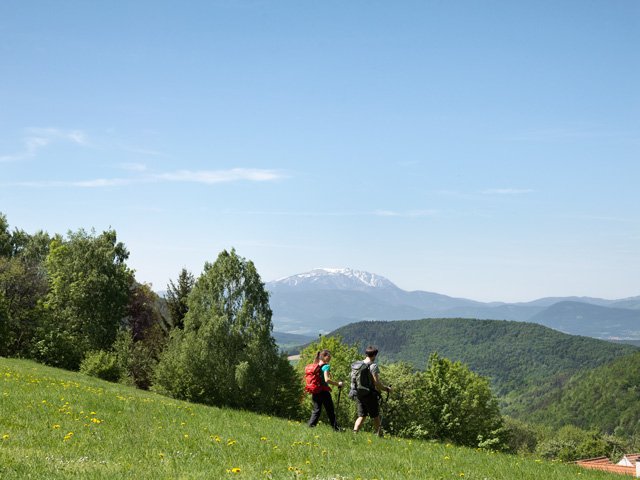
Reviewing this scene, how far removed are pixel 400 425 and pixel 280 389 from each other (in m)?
17.4

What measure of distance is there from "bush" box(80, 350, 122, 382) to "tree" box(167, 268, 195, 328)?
9326mm

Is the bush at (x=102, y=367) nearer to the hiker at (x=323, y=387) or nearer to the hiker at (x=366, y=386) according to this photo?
the hiker at (x=323, y=387)

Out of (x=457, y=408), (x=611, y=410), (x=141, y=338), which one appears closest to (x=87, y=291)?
(x=141, y=338)

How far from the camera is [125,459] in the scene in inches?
396

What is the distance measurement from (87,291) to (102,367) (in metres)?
12.7

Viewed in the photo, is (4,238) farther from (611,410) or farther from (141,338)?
(611,410)

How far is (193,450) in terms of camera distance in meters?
11.3

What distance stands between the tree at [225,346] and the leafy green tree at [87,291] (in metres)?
11.0

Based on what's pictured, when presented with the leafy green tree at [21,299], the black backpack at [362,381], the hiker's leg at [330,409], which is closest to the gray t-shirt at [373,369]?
the black backpack at [362,381]

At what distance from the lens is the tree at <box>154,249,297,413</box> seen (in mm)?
44875

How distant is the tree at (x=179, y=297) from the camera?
178ft

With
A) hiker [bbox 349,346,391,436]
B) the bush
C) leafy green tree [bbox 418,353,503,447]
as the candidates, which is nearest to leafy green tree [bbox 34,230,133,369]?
the bush

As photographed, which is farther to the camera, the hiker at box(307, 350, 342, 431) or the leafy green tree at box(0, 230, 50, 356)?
the leafy green tree at box(0, 230, 50, 356)

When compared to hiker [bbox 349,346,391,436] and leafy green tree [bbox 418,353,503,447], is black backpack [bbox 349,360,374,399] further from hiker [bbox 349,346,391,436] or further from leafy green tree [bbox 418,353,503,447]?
leafy green tree [bbox 418,353,503,447]
